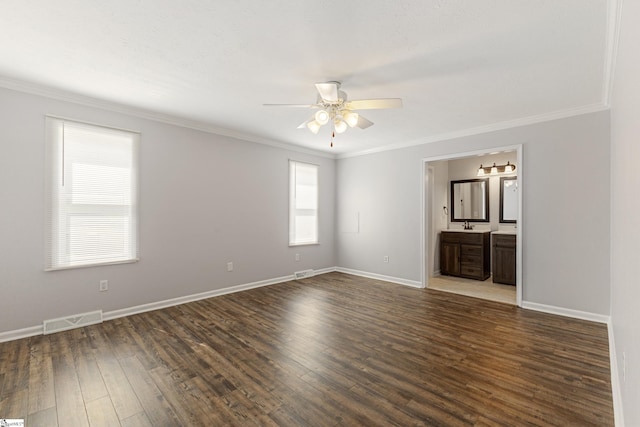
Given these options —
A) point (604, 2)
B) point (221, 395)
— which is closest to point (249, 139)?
point (221, 395)

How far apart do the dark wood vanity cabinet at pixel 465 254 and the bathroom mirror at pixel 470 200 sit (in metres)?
0.60

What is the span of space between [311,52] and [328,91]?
330mm

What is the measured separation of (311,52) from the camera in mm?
2311

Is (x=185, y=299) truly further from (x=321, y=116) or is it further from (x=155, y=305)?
(x=321, y=116)

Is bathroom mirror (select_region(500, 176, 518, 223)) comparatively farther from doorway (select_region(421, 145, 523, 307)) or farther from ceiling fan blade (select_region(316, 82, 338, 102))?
ceiling fan blade (select_region(316, 82, 338, 102))

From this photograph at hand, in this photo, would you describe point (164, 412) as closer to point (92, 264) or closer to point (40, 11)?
point (92, 264)

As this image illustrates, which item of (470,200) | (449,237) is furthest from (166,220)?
(470,200)

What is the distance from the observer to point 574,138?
3508 mm

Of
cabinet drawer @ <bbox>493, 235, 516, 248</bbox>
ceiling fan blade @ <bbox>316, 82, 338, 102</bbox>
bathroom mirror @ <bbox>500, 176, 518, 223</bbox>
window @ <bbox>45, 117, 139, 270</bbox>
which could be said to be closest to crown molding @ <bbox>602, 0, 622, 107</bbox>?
ceiling fan blade @ <bbox>316, 82, 338, 102</bbox>

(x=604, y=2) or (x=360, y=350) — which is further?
(x=360, y=350)

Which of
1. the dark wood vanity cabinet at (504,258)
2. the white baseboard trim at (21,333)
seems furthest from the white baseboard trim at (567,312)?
the white baseboard trim at (21,333)

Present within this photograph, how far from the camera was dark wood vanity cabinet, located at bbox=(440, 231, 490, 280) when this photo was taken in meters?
5.43

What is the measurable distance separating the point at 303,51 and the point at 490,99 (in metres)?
2.23

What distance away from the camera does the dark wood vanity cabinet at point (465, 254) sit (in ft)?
17.8
